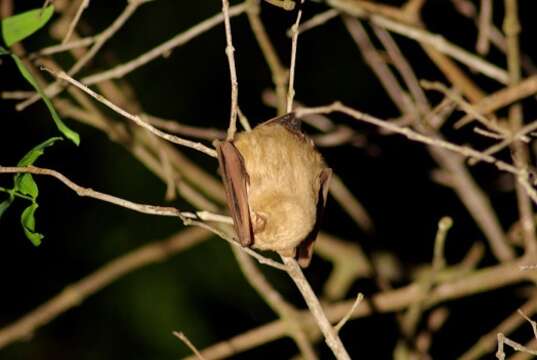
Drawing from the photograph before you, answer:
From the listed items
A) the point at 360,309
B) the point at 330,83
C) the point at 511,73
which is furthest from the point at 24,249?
the point at 511,73

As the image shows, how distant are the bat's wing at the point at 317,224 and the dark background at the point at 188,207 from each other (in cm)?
228

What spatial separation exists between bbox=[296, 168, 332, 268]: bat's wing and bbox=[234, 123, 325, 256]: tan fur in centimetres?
12

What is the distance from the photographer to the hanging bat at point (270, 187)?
2.01 metres

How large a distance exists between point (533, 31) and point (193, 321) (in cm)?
291

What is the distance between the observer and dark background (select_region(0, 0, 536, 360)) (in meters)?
4.72

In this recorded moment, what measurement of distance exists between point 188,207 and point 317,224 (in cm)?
273

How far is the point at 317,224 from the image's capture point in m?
2.19

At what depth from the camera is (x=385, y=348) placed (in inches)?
178

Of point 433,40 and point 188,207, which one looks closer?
point 433,40

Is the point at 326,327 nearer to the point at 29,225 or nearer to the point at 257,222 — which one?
the point at 257,222

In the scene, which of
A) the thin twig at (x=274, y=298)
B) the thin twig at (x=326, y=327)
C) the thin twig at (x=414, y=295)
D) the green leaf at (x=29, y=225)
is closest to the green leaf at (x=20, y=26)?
the green leaf at (x=29, y=225)

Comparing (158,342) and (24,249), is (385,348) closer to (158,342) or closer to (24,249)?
(158,342)

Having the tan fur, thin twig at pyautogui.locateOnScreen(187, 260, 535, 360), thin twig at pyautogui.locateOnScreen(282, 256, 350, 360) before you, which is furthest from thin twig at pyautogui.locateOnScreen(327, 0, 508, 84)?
thin twig at pyautogui.locateOnScreen(282, 256, 350, 360)

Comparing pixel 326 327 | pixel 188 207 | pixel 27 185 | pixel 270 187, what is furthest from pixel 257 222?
pixel 188 207
